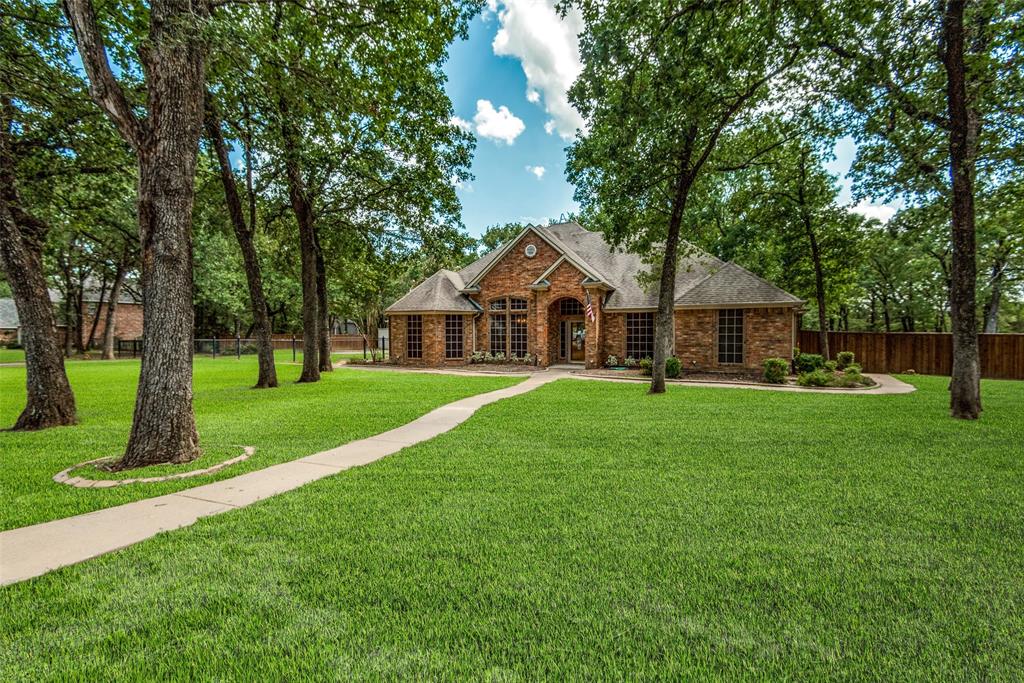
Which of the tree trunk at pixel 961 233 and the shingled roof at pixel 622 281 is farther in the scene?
the shingled roof at pixel 622 281

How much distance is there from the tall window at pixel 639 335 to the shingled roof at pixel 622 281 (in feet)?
2.27

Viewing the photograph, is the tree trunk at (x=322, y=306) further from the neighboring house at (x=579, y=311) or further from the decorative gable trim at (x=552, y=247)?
the decorative gable trim at (x=552, y=247)

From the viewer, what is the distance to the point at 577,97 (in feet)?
37.5

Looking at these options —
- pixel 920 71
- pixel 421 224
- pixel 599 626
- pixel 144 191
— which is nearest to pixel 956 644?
pixel 599 626

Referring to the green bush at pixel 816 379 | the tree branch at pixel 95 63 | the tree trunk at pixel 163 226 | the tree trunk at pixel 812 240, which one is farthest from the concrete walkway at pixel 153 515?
the tree trunk at pixel 812 240

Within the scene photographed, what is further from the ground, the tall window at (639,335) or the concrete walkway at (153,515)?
the tall window at (639,335)

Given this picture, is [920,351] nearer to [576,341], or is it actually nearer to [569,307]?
[576,341]

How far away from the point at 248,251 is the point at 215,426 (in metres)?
6.90

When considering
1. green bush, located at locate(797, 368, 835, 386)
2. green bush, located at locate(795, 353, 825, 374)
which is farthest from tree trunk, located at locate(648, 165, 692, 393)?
green bush, located at locate(795, 353, 825, 374)

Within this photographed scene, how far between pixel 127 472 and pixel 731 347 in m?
17.7

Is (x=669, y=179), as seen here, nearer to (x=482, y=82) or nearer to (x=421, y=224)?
(x=482, y=82)

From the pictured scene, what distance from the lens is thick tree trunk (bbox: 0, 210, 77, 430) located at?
7243 mm

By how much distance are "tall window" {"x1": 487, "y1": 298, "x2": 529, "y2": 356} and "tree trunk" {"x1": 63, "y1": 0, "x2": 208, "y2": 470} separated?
53.8 ft

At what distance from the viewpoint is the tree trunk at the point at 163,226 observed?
5.52m
